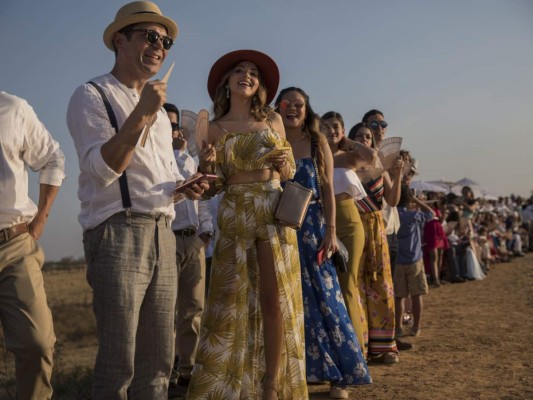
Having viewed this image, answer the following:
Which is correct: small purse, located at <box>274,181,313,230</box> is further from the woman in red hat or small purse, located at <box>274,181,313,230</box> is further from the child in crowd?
the child in crowd

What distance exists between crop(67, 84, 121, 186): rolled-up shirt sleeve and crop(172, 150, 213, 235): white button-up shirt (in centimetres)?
240

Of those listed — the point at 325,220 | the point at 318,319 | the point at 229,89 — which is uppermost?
the point at 229,89

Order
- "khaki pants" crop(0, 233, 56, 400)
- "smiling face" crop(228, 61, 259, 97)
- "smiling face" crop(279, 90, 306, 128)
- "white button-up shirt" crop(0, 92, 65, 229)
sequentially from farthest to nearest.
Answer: "smiling face" crop(279, 90, 306, 128) < "smiling face" crop(228, 61, 259, 97) < "white button-up shirt" crop(0, 92, 65, 229) < "khaki pants" crop(0, 233, 56, 400)

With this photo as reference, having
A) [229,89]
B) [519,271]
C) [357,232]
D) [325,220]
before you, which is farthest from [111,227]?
[519,271]

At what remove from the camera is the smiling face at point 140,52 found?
312 centimetres

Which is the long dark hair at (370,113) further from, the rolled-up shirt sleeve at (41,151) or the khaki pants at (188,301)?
the rolled-up shirt sleeve at (41,151)

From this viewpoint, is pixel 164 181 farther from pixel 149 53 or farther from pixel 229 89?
pixel 229 89

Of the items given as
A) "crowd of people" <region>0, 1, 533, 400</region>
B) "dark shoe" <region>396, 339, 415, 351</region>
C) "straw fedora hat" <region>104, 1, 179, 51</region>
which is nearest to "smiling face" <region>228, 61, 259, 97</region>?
"crowd of people" <region>0, 1, 533, 400</region>

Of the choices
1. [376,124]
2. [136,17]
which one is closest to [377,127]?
[376,124]

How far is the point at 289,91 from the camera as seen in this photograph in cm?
540

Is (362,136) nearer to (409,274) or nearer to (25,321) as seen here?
(409,274)

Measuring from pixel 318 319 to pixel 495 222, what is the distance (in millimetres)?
18110

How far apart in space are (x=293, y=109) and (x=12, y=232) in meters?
2.56

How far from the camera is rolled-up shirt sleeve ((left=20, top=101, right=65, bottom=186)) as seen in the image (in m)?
3.98
